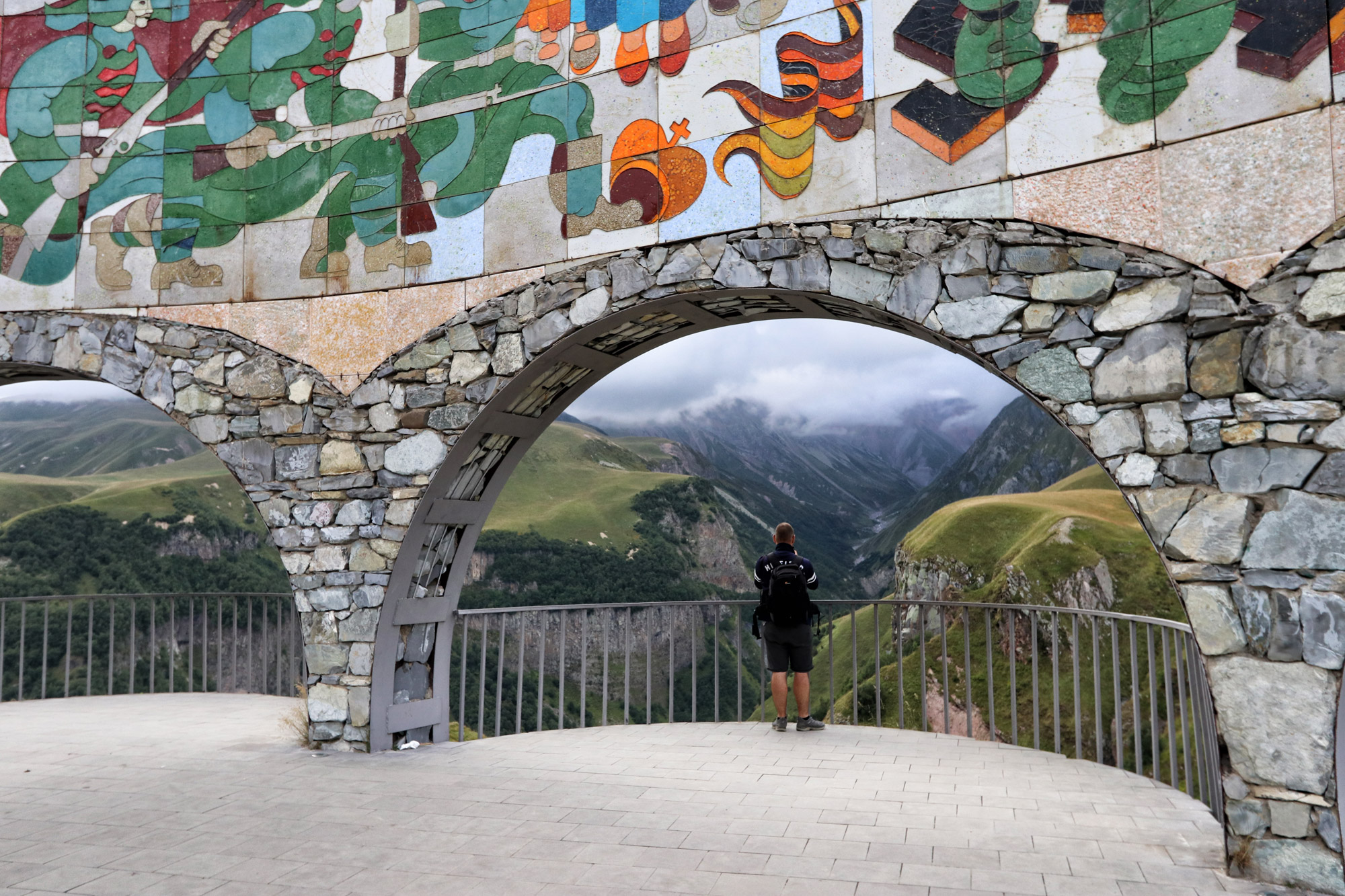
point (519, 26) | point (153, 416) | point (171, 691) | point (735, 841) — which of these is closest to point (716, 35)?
point (519, 26)

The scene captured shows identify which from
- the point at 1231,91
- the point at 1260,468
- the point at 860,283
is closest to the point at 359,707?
the point at 860,283

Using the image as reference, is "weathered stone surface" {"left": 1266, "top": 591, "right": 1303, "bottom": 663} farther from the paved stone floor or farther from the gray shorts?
the gray shorts

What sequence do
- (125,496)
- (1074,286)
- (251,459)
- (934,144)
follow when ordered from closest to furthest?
(1074,286) → (934,144) → (251,459) → (125,496)

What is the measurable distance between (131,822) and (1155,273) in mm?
4902

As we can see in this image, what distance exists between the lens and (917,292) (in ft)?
14.6

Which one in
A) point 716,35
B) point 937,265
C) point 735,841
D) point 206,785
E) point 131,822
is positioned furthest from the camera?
point 716,35

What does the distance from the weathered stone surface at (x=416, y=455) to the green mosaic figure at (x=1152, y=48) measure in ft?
12.6

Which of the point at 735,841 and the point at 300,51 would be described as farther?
the point at 300,51

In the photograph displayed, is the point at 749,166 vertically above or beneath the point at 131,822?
above

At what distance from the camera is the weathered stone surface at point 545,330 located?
5273 millimetres

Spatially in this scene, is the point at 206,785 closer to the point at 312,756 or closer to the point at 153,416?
the point at 312,756

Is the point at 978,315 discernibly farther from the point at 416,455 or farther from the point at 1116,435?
the point at 416,455

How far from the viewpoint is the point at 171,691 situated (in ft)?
27.1

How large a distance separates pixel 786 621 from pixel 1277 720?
119 inches
